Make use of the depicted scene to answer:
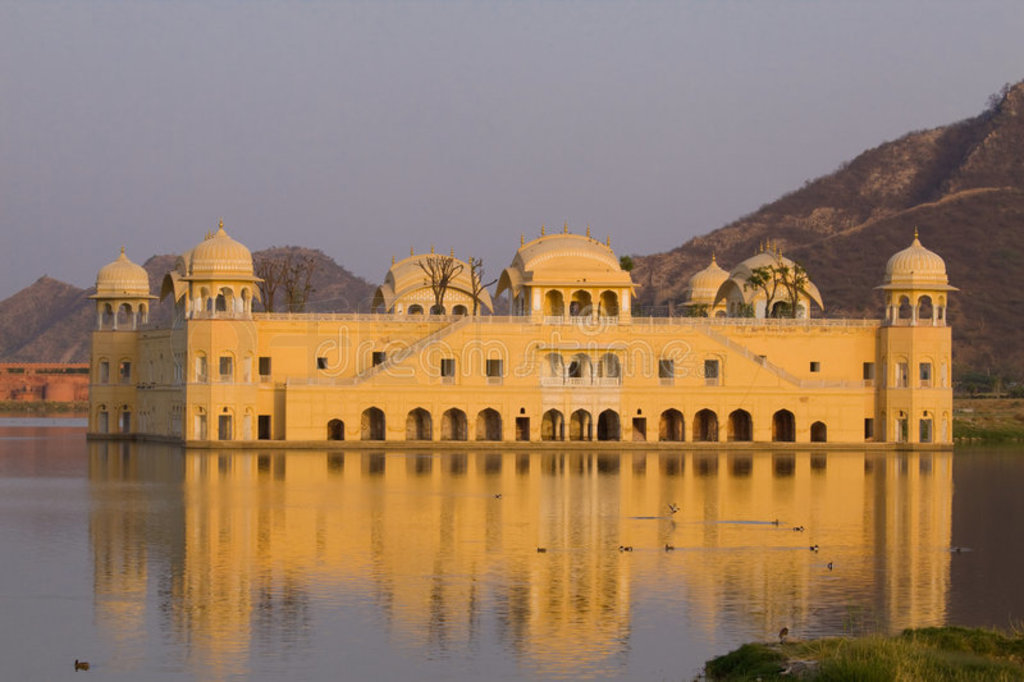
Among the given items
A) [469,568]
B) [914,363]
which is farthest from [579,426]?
[469,568]

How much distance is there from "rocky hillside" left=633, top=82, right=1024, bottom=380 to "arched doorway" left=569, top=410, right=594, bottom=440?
3300cm

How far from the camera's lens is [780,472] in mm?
41656

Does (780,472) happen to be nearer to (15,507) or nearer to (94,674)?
(15,507)

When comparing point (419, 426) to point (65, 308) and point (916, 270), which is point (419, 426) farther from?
point (65, 308)

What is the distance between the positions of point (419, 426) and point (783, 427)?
12.6m

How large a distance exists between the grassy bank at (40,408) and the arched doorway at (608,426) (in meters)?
44.7

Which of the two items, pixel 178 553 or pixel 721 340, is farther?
pixel 721 340

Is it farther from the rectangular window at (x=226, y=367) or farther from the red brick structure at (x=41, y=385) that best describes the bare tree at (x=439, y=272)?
the red brick structure at (x=41, y=385)

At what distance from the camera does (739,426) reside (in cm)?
5494

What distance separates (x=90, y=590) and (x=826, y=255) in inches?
3317

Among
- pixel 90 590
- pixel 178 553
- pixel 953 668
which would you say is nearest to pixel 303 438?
pixel 178 553

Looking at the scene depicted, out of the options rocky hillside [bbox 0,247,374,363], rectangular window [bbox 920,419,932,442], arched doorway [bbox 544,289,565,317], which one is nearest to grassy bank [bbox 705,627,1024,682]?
rectangular window [bbox 920,419,932,442]

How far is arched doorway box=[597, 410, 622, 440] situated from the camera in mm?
53125

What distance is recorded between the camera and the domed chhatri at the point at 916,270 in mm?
54156
